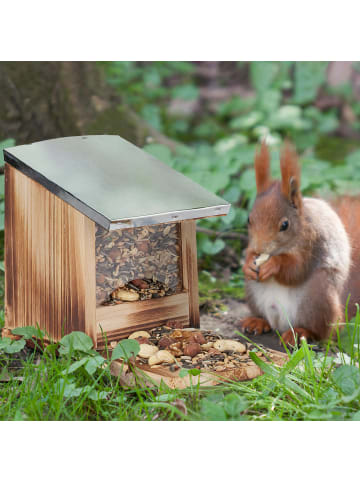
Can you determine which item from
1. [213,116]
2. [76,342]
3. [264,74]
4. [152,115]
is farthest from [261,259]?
[213,116]

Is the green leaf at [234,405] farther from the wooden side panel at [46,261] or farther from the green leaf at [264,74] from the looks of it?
the green leaf at [264,74]

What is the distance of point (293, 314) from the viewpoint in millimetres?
2244

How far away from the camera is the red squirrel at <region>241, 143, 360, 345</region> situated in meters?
2.17

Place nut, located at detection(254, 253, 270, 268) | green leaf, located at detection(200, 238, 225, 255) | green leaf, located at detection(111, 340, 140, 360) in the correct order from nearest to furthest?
green leaf, located at detection(111, 340, 140, 360), nut, located at detection(254, 253, 270, 268), green leaf, located at detection(200, 238, 225, 255)

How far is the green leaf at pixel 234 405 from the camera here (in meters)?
1.58

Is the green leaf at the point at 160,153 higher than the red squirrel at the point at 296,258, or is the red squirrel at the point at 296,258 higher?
the green leaf at the point at 160,153

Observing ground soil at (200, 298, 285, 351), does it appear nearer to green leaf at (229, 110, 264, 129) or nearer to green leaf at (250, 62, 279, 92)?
green leaf at (229, 110, 264, 129)

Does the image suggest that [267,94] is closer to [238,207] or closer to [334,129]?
[334,129]

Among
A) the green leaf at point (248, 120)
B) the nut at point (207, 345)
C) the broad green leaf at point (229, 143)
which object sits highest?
the green leaf at point (248, 120)

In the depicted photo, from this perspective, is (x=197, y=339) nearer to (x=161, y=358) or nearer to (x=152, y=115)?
(x=161, y=358)

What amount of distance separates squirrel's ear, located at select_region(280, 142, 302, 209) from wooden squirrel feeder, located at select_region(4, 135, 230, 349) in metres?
0.35

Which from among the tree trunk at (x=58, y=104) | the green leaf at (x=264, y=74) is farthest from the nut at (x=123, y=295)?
the green leaf at (x=264, y=74)

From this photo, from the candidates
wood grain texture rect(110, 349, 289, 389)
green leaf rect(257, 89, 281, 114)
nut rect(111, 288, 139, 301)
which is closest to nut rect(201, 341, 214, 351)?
wood grain texture rect(110, 349, 289, 389)

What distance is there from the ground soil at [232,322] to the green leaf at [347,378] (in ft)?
1.65
